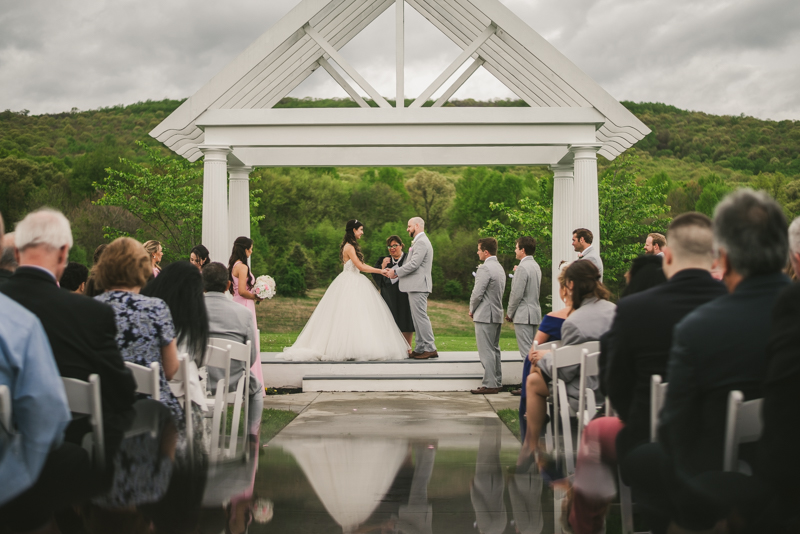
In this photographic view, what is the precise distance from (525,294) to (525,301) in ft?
0.33

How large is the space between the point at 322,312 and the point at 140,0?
69455 mm

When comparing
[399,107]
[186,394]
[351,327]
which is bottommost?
[186,394]

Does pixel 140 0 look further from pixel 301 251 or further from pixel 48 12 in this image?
pixel 301 251

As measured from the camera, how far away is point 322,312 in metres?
10.7

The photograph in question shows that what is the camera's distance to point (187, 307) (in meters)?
4.84

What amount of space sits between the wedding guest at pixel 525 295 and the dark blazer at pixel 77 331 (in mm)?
6473

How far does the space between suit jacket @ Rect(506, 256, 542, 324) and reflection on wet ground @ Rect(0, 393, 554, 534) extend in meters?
2.58

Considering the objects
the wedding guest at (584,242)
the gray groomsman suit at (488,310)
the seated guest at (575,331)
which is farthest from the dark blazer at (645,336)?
the gray groomsman suit at (488,310)

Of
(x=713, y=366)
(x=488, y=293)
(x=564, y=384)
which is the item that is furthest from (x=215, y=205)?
(x=713, y=366)

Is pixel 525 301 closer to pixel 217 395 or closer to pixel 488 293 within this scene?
pixel 488 293

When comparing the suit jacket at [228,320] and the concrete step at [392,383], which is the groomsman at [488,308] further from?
the suit jacket at [228,320]

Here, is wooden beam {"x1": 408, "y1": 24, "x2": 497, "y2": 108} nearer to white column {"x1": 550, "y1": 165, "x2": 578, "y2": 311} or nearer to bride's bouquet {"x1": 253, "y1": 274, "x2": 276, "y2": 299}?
white column {"x1": 550, "y1": 165, "x2": 578, "y2": 311}

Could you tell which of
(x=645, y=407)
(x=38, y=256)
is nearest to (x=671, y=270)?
(x=645, y=407)

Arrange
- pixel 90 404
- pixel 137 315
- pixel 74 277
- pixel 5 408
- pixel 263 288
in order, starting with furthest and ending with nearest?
pixel 263 288
pixel 74 277
pixel 137 315
pixel 90 404
pixel 5 408
